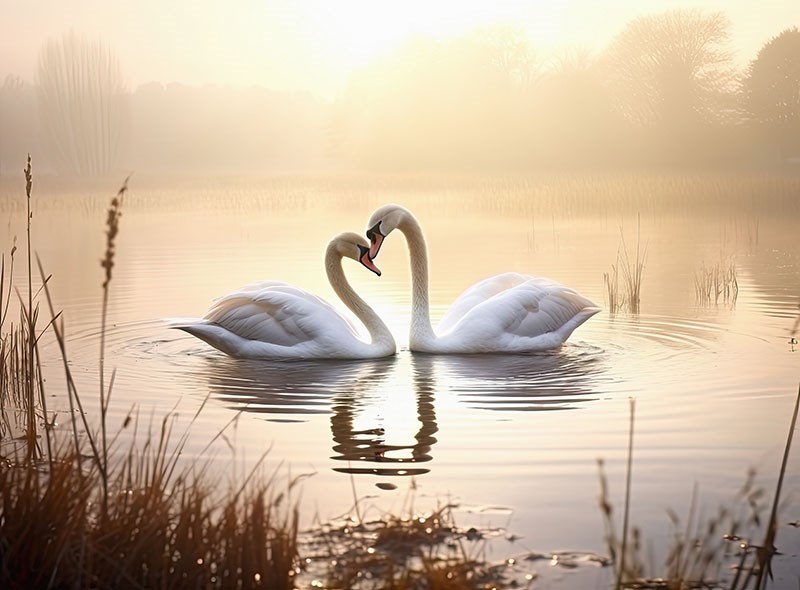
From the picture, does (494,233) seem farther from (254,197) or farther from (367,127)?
(367,127)

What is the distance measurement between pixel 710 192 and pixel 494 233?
1677 centimetres

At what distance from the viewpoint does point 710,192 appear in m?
37.3

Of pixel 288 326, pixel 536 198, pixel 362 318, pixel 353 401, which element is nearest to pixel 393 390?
pixel 353 401

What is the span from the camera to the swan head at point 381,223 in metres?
9.09

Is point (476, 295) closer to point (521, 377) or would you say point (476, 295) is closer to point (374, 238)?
point (374, 238)

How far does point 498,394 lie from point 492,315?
1.55m

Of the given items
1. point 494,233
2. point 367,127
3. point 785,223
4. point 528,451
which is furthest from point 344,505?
point 367,127

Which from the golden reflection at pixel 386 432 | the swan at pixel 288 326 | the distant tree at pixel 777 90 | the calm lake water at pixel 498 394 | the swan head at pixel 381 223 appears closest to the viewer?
the calm lake water at pixel 498 394

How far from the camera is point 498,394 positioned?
24.8 ft

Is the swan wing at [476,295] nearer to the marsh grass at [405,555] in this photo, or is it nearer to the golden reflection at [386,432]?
the golden reflection at [386,432]

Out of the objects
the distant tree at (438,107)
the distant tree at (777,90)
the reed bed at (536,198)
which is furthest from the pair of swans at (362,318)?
the distant tree at (438,107)

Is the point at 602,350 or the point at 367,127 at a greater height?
the point at 367,127

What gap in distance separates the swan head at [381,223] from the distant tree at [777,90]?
141 ft

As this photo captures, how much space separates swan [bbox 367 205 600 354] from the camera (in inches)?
356
